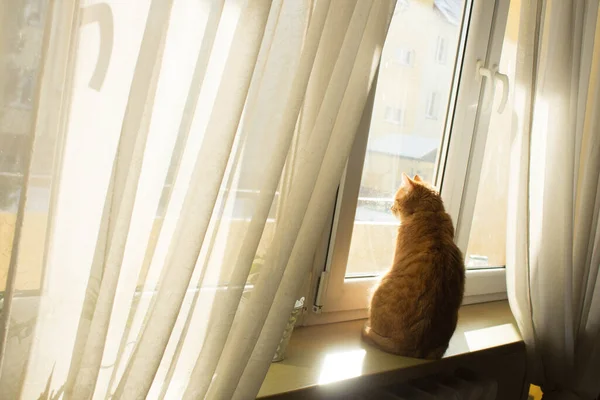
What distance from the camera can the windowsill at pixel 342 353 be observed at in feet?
3.32

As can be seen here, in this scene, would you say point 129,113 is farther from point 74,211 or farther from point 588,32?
point 588,32

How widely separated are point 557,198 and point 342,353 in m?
0.70

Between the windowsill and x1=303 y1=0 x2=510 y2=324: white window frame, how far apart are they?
80 mm

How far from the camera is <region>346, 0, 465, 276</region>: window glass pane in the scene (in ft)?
4.52

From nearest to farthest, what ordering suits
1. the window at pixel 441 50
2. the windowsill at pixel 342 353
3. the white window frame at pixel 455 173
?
the windowsill at pixel 342 353, the white window frame at pixel 455 173, the window at pixel 441 50

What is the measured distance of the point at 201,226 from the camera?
0.70m

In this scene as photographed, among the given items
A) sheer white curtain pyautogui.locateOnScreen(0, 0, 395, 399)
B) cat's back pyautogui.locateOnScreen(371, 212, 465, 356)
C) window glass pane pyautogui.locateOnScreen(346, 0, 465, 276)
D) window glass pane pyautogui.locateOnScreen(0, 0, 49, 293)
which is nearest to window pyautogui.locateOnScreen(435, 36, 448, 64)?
window glass pane pyautogui.locateOnScreen(346, 0, 465, 276)

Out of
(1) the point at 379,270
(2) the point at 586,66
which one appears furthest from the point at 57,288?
(2) the point at 586,66

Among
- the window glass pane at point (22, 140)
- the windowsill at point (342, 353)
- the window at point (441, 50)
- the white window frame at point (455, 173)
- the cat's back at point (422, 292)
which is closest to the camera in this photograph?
the window glass pane at point (22, 140)

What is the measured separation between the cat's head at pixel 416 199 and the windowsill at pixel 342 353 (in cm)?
33

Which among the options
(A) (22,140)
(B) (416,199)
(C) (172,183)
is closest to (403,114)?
(B) (416,199)

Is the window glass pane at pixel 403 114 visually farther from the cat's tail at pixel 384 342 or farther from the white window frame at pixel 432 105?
the cat's tail at pixel 384 342

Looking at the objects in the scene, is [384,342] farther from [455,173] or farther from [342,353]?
[455,173]

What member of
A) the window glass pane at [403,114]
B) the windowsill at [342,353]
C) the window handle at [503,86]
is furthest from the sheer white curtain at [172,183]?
the window handle at [503,86]
